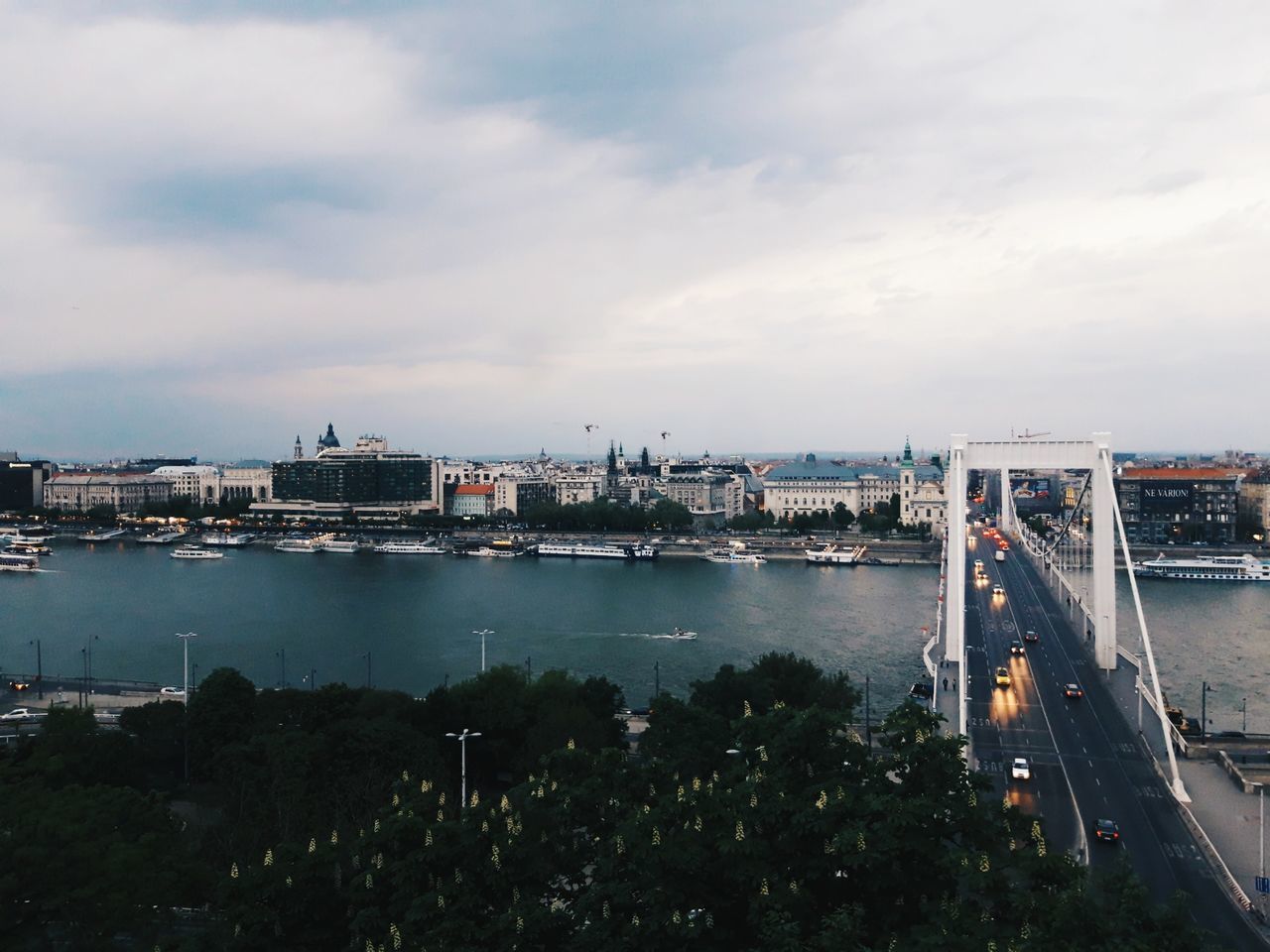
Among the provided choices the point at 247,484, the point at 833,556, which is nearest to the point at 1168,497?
the point at 833,556

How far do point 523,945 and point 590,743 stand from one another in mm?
4294

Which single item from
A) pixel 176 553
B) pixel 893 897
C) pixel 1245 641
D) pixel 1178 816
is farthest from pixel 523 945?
pixel 176 553

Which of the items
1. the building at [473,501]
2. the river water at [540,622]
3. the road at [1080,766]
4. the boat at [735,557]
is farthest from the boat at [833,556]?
the building at [473,501]

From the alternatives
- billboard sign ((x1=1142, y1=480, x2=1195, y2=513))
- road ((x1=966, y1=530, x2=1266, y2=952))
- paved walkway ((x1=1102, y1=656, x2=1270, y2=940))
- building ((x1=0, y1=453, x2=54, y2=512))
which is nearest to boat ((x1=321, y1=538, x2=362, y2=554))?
building ((x1=0, y1=453, x2=54, y2=512))

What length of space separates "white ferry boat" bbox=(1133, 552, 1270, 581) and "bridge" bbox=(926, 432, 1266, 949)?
8.31 meters

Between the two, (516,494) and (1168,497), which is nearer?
(1168,497)

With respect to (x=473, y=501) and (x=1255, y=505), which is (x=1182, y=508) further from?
(x=473, y=501)

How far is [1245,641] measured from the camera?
46.0ft

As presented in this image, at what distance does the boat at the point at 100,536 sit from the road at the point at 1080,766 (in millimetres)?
30365

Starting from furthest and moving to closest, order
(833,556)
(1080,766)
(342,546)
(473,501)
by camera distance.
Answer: (473,501) < (342,546) < (833,556) < (1080,766)

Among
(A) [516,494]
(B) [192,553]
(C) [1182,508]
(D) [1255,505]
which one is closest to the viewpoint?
(B) [192,553]

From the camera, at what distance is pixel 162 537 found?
32.1 meters

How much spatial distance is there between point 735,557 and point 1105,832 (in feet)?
66.4

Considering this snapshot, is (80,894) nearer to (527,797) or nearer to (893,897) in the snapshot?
(527,797)
